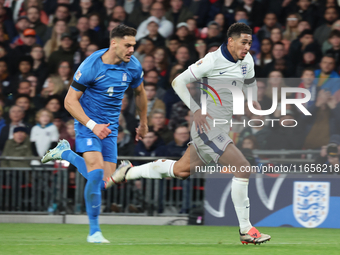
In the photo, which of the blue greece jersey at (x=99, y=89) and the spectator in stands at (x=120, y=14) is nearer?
the blue greece jersey at (x=99, y=89)

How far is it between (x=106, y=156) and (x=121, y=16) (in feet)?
17.7

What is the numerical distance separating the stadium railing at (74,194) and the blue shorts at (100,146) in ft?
8.71

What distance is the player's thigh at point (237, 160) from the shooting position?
20.4 ft

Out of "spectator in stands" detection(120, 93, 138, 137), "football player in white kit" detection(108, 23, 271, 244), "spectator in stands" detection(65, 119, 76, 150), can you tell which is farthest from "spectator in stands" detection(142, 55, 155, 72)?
"football player in white kit" detection(108, 23, 271, 244)

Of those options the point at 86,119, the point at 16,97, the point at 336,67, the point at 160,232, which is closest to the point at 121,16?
the point at 16,97

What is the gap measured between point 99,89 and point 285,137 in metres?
3.49

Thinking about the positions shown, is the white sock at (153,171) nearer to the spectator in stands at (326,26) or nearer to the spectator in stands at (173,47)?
the spectator in stands at (173,47)

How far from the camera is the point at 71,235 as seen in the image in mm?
7859

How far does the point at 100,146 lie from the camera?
21.8 feet

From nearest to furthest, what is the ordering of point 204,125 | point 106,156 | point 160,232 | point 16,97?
point 204,125, point 106,156, point 160,232, point 16,97

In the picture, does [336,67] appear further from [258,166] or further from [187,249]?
[187,249]

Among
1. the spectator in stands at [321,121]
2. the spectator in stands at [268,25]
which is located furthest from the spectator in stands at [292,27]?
the spectator in stands at [321,121]

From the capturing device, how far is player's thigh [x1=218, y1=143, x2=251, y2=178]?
20.4ft

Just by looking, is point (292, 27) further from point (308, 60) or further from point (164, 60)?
point (164, 60)
